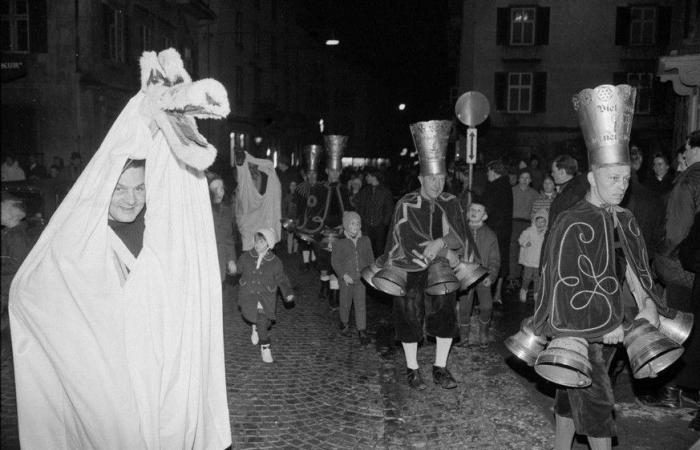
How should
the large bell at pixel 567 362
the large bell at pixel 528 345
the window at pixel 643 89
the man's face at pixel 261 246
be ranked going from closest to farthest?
the large bell at pixel 567 362 → the large bell at pixel 528 345 → the man's face at pixel 261 246 → the window at pixel 643 89

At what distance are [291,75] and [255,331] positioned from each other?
36872 mm

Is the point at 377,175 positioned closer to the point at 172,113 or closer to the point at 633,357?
the point at 633,357

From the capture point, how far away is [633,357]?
359 cm

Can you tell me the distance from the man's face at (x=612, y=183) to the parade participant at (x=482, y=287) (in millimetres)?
3469

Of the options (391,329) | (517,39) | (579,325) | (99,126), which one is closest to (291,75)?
(517,39)

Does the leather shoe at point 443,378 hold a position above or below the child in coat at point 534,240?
below

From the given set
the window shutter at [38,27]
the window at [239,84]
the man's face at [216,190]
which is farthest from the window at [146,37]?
the man's face at [216,190]

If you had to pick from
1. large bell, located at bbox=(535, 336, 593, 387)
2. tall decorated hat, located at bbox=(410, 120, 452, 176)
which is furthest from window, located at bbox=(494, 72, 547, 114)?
large bell, located at bbox=(535, 336, 593, 387)

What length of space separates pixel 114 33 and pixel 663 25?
76.5 feet

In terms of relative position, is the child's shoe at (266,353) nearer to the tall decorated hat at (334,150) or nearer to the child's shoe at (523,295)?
the tall decorated hat at (334,150)

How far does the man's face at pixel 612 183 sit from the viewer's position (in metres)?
3.80

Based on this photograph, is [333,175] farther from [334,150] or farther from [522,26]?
[522,26]

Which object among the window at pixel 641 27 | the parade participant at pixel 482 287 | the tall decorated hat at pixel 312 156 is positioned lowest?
the parade participant at pixel 482 287

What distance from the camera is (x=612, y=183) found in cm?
381
